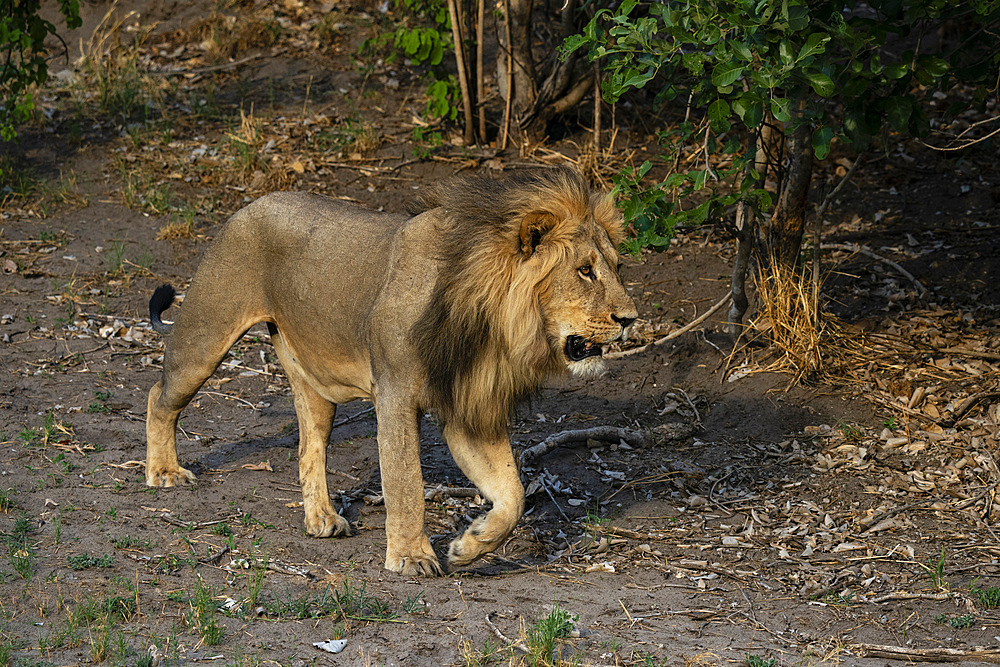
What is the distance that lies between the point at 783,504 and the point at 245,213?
286 centimetres

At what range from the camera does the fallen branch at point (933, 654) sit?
333cm

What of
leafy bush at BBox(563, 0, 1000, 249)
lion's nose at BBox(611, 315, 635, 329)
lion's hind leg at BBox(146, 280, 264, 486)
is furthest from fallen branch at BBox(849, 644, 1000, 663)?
lion's hind leg at BBox(146, 280, 264, 486)

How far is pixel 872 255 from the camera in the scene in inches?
259

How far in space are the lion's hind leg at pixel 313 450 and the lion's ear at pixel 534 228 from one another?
156 centimetres

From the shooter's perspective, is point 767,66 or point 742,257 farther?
point 742,257

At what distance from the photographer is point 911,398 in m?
5.45

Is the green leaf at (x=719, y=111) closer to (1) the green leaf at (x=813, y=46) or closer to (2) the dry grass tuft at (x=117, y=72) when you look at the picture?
(1) the green leaf at (x=813, y=46)

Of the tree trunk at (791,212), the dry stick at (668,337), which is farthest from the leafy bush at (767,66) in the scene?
the dry stick at (668,337)

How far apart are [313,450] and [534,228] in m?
1.70

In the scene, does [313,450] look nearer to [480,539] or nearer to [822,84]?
[480,539]

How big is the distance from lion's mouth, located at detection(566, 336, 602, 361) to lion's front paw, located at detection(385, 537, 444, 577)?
962 mm

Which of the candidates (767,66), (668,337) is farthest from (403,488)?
(668,337)

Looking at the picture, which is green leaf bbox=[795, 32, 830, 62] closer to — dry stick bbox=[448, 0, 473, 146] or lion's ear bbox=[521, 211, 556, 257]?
lion's ear bbox=[521, 211, 556, 257]

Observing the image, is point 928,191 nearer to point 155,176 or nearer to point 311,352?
point 311,352
